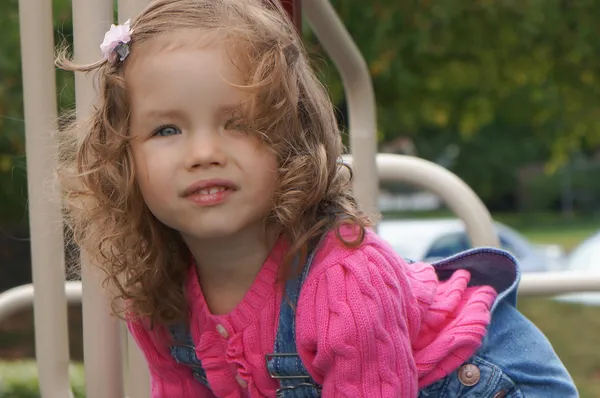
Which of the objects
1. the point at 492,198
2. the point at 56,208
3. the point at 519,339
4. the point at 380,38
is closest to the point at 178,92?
the point at 56,208

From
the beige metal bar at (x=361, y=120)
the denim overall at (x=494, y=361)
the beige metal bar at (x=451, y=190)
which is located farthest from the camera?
the beige metal bar at (x=451, y=190)

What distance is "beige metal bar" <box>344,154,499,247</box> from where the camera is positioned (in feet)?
6.42

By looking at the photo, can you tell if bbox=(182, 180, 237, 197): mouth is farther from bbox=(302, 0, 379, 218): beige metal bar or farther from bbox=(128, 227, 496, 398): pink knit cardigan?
bbox=(302, 0, 379, 218): beige metal bar

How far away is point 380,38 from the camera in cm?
639

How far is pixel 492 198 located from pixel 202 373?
2607 cm

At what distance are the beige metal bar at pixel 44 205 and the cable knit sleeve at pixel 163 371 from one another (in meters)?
0.12

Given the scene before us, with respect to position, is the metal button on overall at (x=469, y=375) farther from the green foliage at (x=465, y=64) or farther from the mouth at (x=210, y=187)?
the green foliage at (x=465, y=64)

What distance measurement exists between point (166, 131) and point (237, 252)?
0.70ft

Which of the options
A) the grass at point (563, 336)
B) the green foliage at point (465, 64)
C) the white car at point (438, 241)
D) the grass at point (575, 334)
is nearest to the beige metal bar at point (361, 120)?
the green foliage at point (465, 64)

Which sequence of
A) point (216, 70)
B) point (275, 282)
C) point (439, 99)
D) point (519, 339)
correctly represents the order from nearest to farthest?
1. point (216, 70)
2. point (275, 282)
3. point (519, 339)
4. point (439, 99)

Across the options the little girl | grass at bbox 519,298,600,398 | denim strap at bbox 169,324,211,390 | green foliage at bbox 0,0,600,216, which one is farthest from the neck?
grass at bbox 519,298,600,398

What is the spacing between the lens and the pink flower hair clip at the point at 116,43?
132 cm

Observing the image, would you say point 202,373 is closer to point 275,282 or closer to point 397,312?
point 275,282

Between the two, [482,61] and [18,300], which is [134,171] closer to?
[18,300]
